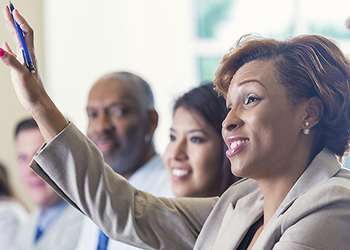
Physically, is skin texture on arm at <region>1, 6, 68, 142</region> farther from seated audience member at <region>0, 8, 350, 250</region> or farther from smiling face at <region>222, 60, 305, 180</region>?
smiling face at <region>222, 60, 305, 180</region>

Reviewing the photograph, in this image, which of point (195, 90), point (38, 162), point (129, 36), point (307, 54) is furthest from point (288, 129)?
point (129, 36)

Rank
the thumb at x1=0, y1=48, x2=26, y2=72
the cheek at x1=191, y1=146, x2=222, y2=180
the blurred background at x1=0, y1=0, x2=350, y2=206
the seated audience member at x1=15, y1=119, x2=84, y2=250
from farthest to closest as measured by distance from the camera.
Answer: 1. the blurred background at x1=0, y1=0, x2=350, y2=206
2. the seated audience member at x1=15, y1=119, x2=84, y2=250
3. the cheek at x1=191, y1=146, x2=222, y2=180
4. the thumb at x1=0, y1=48, x2=26, y2=72

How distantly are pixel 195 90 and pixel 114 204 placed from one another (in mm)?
770

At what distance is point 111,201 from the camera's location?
1228 mm

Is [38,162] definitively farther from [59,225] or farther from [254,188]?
[59,225]

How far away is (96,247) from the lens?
7.20ft

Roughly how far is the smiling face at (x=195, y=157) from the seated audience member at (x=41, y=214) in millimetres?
1075

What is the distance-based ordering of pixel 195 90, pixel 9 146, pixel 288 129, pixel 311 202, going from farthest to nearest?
pixel 9 146
pixel 195 90
pixel 288 129
pixel 311 202

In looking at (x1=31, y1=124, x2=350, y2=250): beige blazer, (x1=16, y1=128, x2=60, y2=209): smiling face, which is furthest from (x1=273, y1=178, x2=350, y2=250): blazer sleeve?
(x1=16, y1=128, x2=60, y2=209): smiling face

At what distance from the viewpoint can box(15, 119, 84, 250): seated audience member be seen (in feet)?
8.70

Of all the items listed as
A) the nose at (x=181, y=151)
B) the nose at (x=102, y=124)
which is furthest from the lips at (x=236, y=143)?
the nose at (x=102, y=124)

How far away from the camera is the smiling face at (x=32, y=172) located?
2.84m

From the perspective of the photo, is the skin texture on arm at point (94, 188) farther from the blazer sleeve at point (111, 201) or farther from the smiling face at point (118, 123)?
the smiling face at point (118, 123)

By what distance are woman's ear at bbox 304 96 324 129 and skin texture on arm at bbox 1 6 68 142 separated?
0.63m
